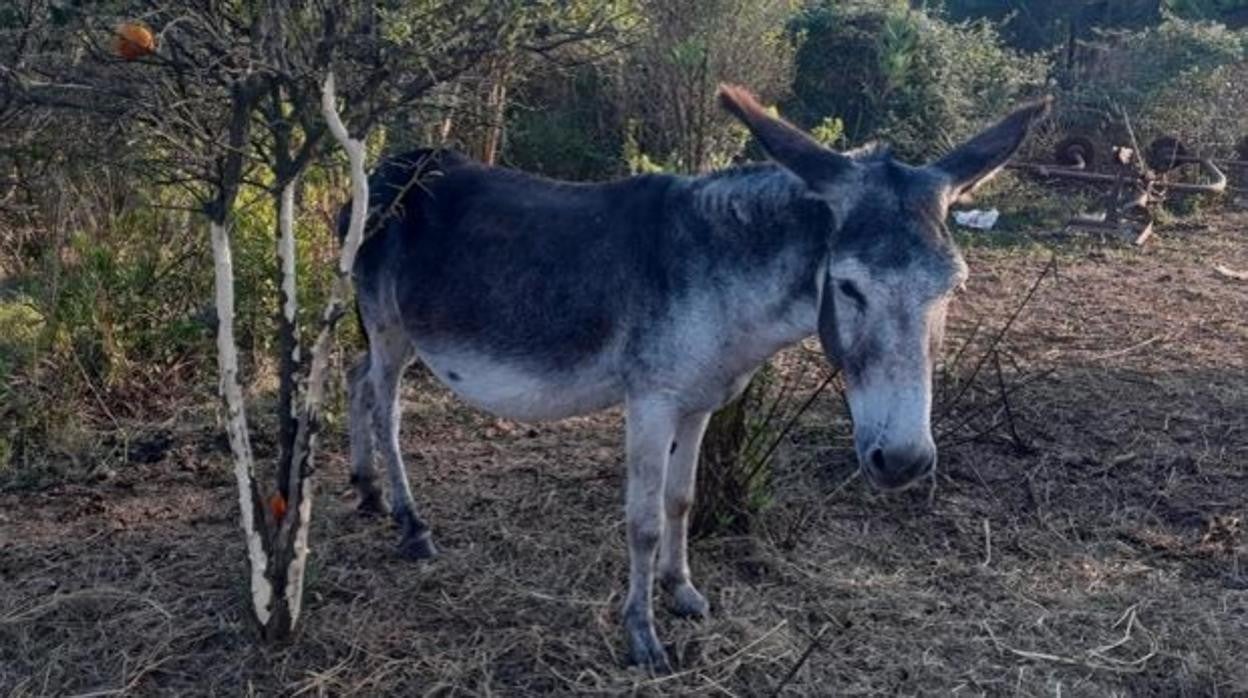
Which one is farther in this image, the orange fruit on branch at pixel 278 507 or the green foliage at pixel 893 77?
the green foliage at pixel 893 77

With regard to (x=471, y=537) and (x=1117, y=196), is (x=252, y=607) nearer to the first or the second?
(x=471, y=537)

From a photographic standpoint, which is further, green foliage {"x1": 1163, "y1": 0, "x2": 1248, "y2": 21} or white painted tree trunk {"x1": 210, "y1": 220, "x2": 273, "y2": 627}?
green foliage {"x1": 1163, "y1": 0, "x2": 1248, "y2": 21}

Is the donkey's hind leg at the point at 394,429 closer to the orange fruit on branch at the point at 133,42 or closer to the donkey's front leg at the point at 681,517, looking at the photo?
the donkey's front leg at the point at 681,517

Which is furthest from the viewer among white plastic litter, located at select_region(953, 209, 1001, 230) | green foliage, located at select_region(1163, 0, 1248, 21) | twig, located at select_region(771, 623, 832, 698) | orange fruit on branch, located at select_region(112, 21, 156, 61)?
green foliage, located at select_region(1163, 0, 1248, 21)

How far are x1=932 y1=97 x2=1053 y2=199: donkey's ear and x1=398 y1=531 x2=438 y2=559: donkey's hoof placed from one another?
2195mm

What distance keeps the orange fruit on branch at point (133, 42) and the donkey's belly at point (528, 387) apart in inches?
59.2

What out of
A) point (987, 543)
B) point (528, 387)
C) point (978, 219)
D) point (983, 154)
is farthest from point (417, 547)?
point (978, 219)

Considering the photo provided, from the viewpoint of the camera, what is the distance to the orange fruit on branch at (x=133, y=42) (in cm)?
275

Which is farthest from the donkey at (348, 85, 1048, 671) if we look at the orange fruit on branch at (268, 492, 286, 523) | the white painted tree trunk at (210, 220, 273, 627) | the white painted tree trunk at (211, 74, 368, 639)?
the orange fruit on branch at (268, 492, 286, 523)

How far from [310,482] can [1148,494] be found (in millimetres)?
3436

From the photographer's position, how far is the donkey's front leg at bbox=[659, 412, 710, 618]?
390 centimetres

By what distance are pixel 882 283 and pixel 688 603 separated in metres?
1.52

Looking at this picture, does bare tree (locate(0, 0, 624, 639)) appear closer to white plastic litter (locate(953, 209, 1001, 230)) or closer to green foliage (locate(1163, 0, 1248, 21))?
white plastic litter (locate(953, 209, 1001, 230))

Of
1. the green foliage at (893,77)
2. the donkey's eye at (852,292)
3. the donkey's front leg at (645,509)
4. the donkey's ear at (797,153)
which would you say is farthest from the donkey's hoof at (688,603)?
the green foliage at (893,77)
